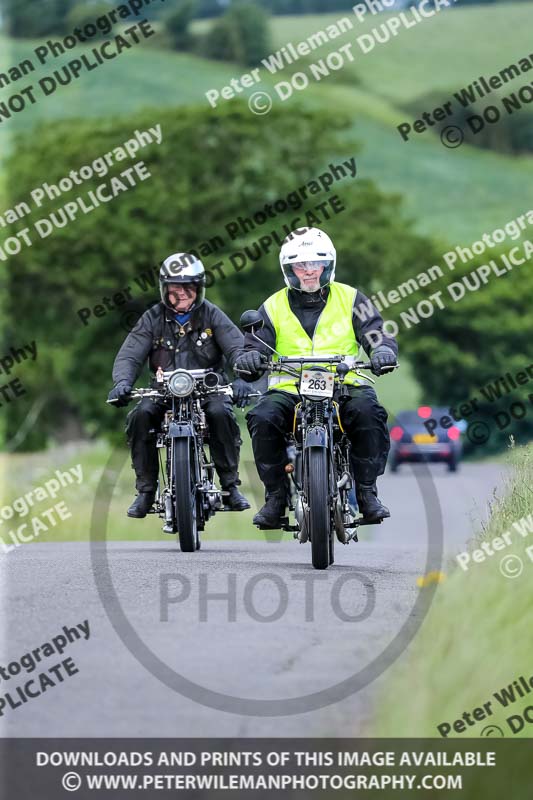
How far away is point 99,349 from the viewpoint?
43375 mm

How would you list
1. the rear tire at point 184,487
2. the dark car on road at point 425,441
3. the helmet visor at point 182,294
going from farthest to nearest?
the dark car on road at point 425,441
the helmet visor at point 182,294
the rear tire at point 184,487

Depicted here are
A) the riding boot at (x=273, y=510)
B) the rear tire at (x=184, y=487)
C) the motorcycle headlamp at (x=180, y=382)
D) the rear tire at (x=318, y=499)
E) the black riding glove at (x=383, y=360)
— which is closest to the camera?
the rear tire at (x=318, y=499)

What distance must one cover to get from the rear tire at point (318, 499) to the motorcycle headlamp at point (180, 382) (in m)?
1.66

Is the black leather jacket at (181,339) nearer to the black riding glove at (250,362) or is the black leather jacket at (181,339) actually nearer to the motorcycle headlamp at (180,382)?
the motorcycle headlamp at (180,382)

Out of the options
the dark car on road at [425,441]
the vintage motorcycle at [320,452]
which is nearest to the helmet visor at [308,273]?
the vintage motorcycle at [320,452]

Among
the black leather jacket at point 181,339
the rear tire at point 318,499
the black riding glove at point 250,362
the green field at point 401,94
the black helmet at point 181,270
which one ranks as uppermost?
the green field at point 401,94

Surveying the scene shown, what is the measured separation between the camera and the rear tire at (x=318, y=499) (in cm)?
980

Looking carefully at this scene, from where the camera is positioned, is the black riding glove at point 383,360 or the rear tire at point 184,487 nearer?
the black riding glove at point 383,360

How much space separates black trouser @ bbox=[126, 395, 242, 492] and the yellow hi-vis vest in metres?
1.25

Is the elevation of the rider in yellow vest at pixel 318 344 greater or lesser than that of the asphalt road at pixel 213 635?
greater

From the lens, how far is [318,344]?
413 inches

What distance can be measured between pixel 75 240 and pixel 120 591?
128 ft

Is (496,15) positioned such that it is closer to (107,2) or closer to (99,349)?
(107,2)
